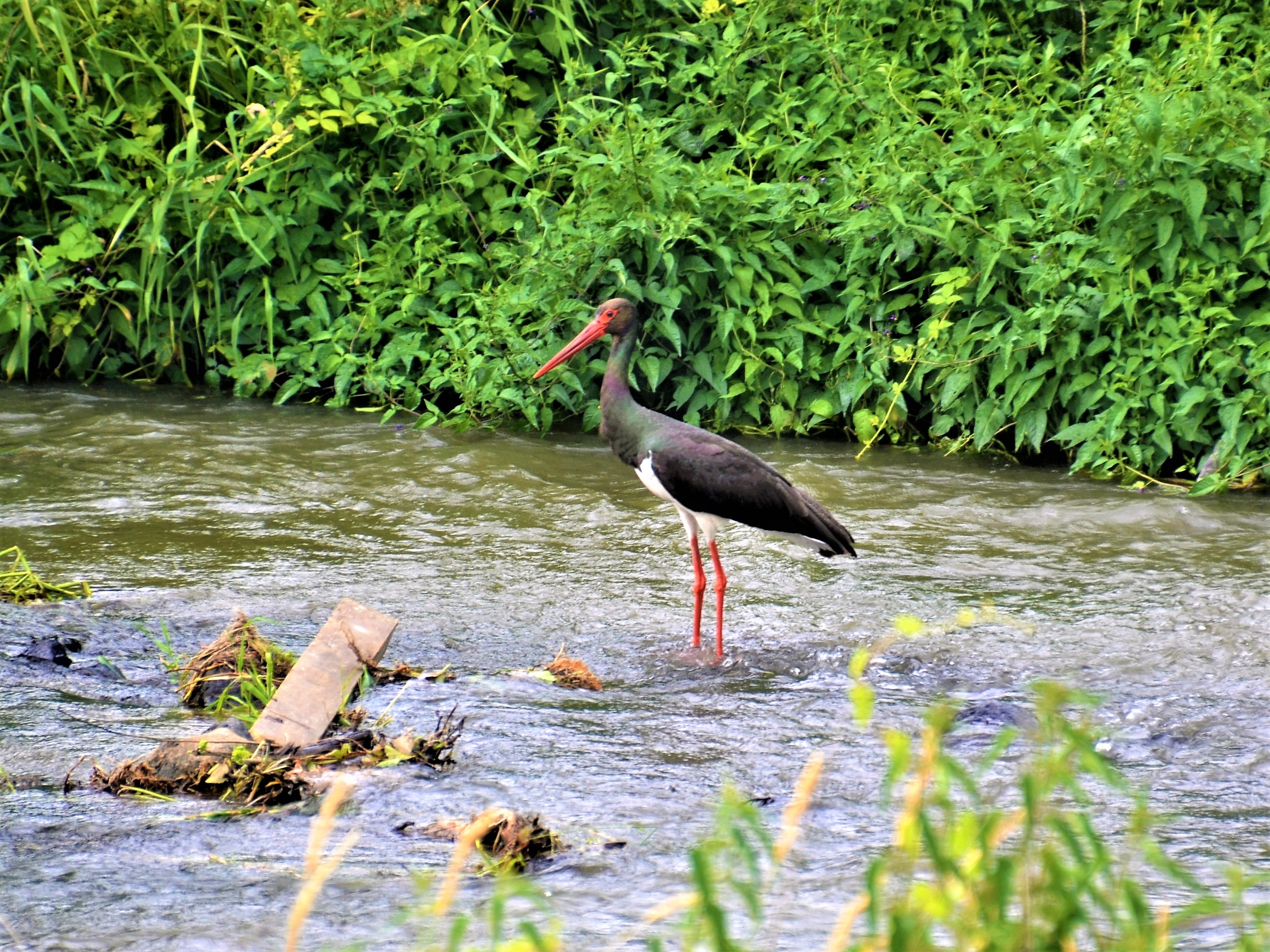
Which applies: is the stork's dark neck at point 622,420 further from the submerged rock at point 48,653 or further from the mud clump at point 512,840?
the mud clump at point 512,840

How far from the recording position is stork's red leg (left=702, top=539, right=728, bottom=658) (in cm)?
514

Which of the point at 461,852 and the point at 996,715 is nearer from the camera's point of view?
the point at 461,852

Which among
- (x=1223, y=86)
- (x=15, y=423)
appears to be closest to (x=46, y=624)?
(x=15, y=423)

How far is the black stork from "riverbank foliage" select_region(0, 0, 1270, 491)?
2144 mm

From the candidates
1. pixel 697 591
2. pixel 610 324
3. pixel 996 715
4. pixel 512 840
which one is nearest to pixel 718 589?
pixel 697 591

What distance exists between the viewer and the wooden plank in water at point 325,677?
3736 mm

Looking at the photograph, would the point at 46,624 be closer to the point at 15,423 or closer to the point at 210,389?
the point at 15,423

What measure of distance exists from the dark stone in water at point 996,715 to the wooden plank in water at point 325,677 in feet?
Answer: 5.44

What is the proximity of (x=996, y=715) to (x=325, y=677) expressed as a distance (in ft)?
6.11

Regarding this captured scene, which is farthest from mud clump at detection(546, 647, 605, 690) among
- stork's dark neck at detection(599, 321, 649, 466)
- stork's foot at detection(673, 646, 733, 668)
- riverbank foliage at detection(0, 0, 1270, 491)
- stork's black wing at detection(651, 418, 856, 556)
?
riverbank foliage at detection(0, 0, 1270, 491)

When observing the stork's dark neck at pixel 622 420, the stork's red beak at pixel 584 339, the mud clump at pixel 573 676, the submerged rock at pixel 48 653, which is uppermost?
the stork's red beak at pixel 584 339

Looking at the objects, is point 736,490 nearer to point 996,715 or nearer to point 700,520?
point 700,520

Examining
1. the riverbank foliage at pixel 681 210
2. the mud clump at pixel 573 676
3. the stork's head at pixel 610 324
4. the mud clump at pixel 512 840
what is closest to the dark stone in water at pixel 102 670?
the mud clump at pixel 573 676

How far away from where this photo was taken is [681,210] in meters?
7.85
